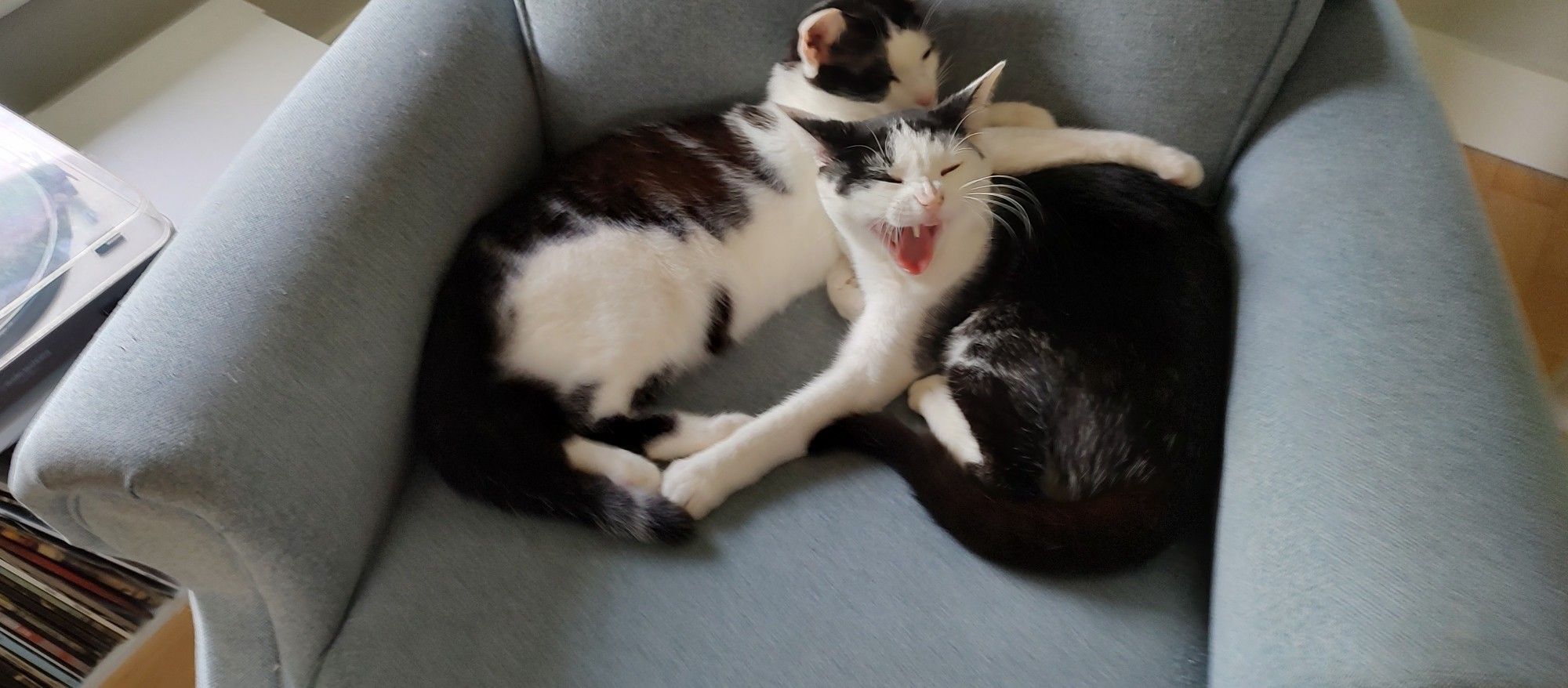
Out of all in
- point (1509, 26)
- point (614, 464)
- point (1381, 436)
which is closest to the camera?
point (1381, 436)

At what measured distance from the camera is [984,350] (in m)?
1.11

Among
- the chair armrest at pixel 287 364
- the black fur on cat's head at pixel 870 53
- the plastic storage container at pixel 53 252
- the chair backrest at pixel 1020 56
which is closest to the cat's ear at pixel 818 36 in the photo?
the black fur on cat's head at pixel 870 53

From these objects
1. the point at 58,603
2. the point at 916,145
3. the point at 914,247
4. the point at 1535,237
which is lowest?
the point at 58,603

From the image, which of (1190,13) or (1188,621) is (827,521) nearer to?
(1188,621)

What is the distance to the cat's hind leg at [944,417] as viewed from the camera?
3.56 ft

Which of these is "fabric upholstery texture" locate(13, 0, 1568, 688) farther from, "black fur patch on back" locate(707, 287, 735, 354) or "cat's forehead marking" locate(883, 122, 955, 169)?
"cat's forehead marking" locate(883, 122, 955, 169)

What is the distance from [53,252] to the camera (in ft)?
3.56

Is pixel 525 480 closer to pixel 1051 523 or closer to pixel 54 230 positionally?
pixel 1051 523

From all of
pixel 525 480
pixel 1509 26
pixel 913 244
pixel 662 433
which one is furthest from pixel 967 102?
pixel 1509 26

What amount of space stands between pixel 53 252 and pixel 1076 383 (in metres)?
1.25

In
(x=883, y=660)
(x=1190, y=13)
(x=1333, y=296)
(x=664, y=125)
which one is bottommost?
(x=883, y=660)

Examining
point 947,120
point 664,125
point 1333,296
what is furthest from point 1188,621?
point 664,125

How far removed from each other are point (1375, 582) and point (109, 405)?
3.61ft

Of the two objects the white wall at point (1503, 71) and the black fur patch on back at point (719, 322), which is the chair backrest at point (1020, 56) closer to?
the black fur patch on back at point (719, 322)
